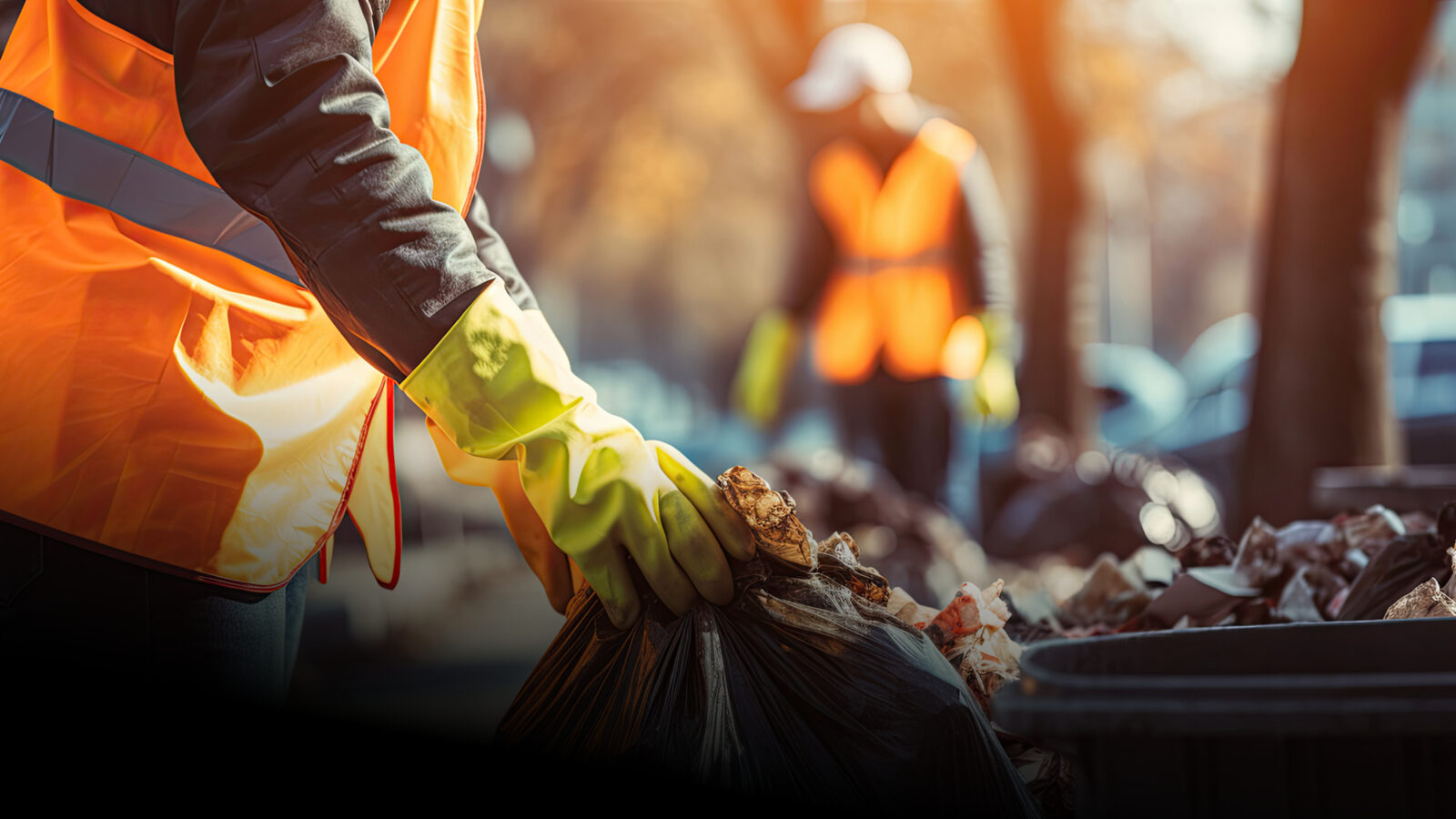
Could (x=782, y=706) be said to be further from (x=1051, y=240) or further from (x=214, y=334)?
(x=1051, y=240)

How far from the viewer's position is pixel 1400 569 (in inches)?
71.3

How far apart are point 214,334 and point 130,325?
0.29ft

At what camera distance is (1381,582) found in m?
1.83

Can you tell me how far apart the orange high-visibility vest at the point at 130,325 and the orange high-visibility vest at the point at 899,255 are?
4827mm

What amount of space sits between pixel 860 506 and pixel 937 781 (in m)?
3.95

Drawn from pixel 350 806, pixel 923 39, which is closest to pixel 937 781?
pixel 350 806

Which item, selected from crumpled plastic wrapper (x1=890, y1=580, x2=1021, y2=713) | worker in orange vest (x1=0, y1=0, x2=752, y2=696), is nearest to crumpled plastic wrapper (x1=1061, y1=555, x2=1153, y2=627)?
crumpled plastic wrapper (x1=890, y1=580, x2=1021, y2=713)

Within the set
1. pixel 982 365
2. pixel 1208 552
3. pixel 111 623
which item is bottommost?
pixel 982 365

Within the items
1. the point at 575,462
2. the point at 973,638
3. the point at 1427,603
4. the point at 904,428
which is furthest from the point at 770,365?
the point at 575,462

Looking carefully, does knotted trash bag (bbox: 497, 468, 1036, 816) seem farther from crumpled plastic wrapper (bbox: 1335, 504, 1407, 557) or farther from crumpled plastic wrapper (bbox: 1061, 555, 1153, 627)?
crumpled plastic wrapper (bbox: 1335, 504, 1407, 557)

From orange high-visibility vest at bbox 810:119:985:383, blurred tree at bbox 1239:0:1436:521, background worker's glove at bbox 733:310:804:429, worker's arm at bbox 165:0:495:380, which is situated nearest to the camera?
worker's arm at bbox 165:0:495:380

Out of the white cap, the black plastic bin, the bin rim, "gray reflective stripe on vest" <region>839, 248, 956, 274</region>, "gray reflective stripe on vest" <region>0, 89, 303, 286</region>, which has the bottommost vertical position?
the black plastic bin

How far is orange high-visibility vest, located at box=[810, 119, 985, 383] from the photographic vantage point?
6.00m

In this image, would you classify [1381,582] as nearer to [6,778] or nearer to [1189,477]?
[6,778]
